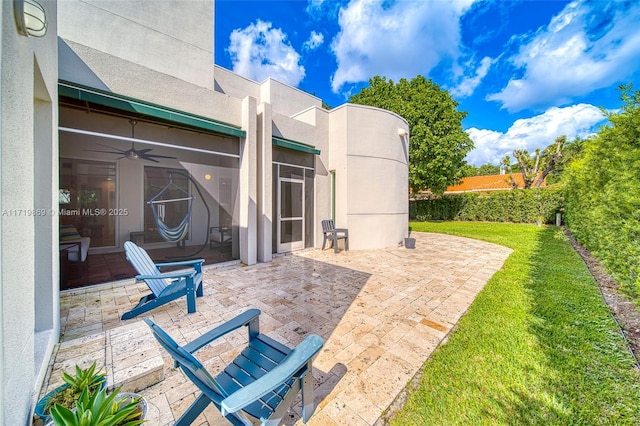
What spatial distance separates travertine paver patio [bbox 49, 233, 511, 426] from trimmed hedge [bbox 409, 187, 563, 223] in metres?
13.6

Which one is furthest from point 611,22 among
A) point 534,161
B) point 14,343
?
point 534,161

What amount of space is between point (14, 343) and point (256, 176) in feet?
19.0

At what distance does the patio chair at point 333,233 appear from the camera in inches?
327

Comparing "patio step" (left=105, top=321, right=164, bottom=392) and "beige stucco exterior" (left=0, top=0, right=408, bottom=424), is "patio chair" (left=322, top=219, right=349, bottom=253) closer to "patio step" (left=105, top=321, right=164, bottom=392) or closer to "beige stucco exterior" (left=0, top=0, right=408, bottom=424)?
"beige stucco exterior" (left=0, top=0, right=408, bottom=424)

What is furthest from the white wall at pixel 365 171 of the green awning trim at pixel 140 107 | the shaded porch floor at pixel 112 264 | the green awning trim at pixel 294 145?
the shaded porch floor at pixel 112 264

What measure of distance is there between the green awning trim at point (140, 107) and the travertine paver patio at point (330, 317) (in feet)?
11.6

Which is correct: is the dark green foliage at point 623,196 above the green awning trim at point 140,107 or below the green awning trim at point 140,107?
below

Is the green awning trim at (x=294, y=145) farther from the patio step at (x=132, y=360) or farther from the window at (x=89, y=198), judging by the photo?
the patio step at (x=132, y=360)

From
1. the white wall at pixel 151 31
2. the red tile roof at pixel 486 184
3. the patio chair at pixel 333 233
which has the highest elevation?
the white wall at pixel 151 31

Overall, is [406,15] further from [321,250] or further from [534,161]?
[534,161]

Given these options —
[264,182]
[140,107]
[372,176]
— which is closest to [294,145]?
[264,182]

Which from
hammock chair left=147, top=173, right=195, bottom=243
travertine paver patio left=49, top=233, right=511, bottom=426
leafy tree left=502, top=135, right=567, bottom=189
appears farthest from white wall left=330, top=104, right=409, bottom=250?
leafy tree left=502, top=135, right=567, bottom=189

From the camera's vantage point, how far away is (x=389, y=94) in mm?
18875

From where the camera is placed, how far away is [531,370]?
251 centimetres
